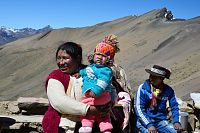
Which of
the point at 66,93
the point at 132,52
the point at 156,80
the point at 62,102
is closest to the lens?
the point at 62,102

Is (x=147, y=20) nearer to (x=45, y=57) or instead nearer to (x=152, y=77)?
(x=45, y=57)

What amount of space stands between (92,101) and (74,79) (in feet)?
0.84

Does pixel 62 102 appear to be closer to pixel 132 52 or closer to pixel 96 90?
pixel 96 90

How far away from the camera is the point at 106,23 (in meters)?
55.9

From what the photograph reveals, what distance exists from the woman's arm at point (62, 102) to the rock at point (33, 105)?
8.09ft

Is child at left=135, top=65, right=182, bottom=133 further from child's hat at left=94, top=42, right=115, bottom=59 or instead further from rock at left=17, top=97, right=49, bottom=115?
rock at left=17, top=97, right=49, bottom=115

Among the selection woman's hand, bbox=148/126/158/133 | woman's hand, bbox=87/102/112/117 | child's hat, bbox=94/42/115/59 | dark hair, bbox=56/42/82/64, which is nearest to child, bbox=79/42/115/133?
woman's hand, bbox=87/102/112/117

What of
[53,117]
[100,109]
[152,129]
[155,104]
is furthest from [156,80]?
[53,117]

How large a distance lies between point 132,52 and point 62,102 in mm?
33238

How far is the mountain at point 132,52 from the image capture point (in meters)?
25.8

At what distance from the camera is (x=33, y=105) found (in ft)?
19.1

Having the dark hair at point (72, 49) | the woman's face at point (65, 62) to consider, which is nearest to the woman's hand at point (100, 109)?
the woman's face at point (65, 62)

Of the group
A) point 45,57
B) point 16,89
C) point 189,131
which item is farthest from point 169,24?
point 189,131

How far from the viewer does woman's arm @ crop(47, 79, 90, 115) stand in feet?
10.9
